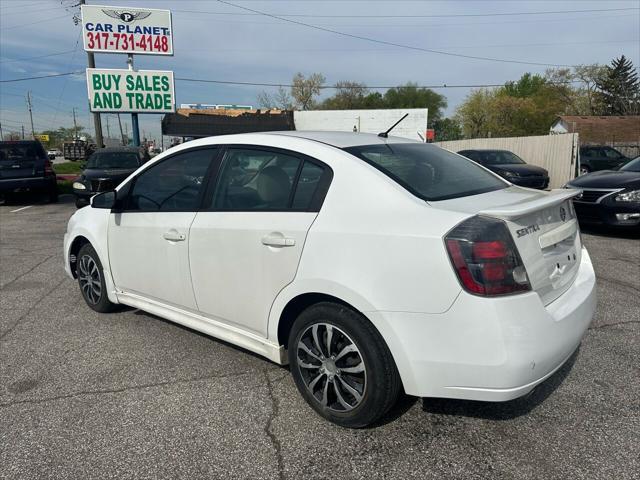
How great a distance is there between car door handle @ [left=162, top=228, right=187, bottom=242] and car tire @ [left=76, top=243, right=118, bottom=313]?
1.24 metres

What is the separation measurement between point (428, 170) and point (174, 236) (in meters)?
1.81

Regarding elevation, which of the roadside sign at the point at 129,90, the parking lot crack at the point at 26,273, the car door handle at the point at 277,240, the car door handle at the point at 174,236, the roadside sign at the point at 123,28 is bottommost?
the parking lot crack at the point at 26,273

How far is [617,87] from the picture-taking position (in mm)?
71500

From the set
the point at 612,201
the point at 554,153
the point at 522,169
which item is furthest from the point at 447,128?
the point at 612,201

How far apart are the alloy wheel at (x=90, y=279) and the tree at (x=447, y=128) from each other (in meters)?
65.7

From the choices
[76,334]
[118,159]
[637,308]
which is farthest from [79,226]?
[118,159]

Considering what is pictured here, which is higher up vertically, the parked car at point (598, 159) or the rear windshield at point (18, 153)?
the rear windshield at point (18, 153)

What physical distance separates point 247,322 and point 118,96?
66.4 feet

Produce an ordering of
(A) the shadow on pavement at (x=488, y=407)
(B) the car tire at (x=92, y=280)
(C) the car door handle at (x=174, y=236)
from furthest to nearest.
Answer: (B) the car tire at (x=92, y=280), (C) the car door handle at (x=174, y=236), (A) the shadow on pavement at (x=488, y=407)

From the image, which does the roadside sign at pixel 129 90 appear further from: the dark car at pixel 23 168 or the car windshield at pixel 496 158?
the car windshield at pixel 496 158

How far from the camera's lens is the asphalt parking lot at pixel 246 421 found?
2428 mm

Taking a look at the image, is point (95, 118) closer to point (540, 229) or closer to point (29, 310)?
point (29, 310)

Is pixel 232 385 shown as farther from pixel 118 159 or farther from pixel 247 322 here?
pixel 118 159

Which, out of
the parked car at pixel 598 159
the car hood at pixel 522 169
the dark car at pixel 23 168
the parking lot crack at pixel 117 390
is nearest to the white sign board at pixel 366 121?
the parked car at pixel 598 159
